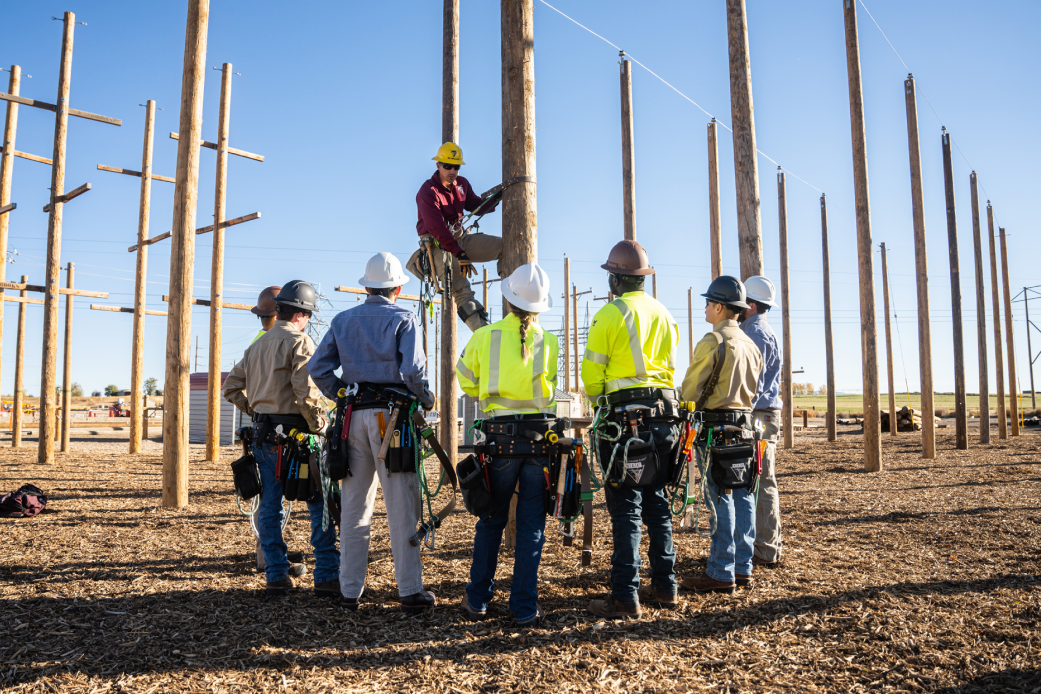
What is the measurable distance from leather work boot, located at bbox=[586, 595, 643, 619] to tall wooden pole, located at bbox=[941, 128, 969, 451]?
14548 millimetres

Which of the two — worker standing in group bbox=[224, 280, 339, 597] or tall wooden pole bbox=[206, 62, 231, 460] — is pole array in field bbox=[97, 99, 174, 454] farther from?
worker standing in group bbox=[224, 280, 339, 597]

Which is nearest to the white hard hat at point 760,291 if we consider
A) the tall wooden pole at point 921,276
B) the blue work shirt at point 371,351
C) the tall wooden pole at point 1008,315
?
the blue work shirt at point 371,351

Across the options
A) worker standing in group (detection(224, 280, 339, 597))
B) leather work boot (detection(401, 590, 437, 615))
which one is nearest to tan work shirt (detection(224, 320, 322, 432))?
worker standing in group (detection(224, 280, 339, 597))

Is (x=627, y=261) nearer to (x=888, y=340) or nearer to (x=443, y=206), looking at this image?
(x=443, y=206)

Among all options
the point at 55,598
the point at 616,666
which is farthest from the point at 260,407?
the point at 616,666

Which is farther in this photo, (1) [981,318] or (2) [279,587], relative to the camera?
A: (1) [981,318]

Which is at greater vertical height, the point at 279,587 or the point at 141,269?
the point at 141,269

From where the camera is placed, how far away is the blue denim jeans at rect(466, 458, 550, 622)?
13.2 ft

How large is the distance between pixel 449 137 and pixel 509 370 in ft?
15.9

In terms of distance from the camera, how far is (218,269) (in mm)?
13500

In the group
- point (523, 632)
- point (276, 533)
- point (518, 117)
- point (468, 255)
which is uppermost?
point (518, 117)

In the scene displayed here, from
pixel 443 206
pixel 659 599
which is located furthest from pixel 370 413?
pixel 443 206

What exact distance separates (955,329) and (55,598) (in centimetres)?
1711

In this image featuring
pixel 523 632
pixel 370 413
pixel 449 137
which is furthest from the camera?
pixel 449 137
